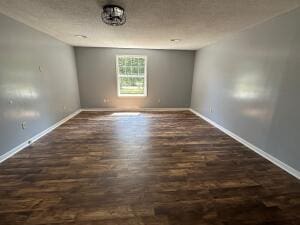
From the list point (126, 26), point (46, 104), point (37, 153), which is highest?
point (126, 26)

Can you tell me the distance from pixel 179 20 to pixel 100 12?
1.18 m

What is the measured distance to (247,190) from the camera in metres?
1.96

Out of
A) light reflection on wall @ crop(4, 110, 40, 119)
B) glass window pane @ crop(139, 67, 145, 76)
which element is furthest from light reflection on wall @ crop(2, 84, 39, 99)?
glass window pane @ crop(139, 67, 145, 76)

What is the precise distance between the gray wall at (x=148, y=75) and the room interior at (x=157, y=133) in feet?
3.44

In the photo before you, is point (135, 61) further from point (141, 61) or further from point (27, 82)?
point (27, 82)

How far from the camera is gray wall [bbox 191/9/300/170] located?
7.54 feet

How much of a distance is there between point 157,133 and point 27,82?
266 centimetres

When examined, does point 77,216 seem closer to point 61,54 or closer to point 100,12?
point 100,12

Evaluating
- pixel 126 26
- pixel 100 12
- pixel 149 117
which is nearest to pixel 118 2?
pixel 100 12

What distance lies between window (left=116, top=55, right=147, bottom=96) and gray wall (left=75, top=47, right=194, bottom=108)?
0.15m

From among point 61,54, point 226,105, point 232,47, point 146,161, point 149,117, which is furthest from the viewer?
point 149,117

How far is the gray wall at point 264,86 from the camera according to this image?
2.30m

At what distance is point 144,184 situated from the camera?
2059mm

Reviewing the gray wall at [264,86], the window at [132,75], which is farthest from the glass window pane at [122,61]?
the gray wall at [264,86]
